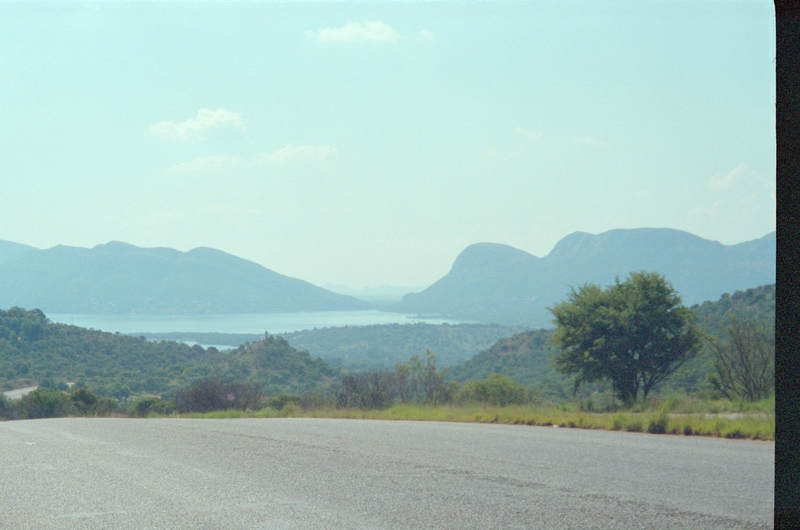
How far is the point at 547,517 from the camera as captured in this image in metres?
5.38

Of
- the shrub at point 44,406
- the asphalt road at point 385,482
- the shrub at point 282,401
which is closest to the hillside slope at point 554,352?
the shrub at point 282,401

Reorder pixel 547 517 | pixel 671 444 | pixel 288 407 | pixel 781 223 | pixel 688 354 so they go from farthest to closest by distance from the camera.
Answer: pixel 688 354 < pixel 288 407 < pixel 671 444 < pixel 547 517 < pixel 781 223

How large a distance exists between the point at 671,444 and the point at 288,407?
53.4 feet

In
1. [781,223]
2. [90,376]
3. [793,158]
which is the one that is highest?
[793,158]

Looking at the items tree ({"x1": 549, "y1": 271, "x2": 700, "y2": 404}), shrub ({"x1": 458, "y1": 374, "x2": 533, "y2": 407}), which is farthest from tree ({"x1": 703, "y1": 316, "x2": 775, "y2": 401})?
shrub ({"x1": 458, "y1": 374, "x2": 533, "y2": 407})

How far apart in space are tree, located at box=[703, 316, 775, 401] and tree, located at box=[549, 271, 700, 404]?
5.29 metres

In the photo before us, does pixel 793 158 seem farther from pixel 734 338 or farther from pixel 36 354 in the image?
pixel 36 354

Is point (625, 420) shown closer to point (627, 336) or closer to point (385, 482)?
point (385, 482)

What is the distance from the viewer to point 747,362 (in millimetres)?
24812

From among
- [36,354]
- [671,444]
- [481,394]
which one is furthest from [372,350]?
[671,444]

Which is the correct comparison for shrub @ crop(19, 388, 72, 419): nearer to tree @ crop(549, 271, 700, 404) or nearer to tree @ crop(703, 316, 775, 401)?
tree @ crop(549, 271, 700, 404)

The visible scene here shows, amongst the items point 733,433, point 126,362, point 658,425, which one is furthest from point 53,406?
point 126,362

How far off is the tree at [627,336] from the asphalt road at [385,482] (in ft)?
68.5

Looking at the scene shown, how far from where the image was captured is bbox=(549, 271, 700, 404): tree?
31.1 m
